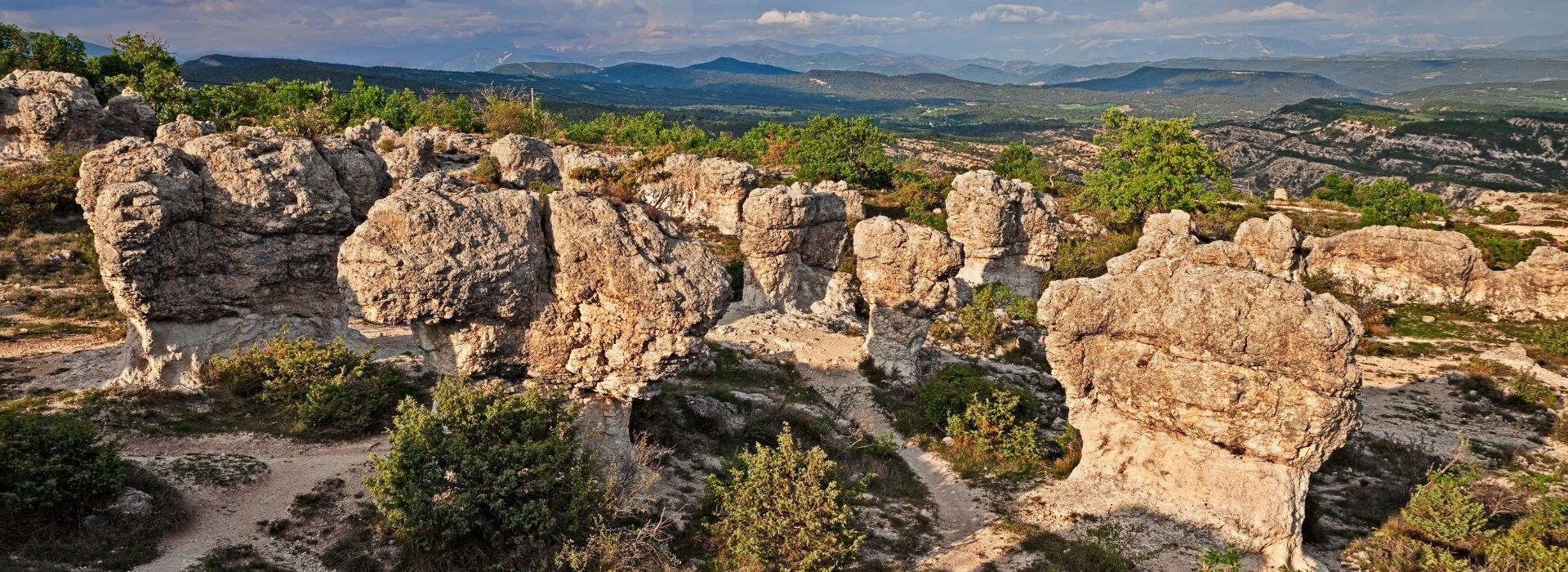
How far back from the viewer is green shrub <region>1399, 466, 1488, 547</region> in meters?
16.3

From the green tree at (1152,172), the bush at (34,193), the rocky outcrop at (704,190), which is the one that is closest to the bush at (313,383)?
the bush at (34,193)

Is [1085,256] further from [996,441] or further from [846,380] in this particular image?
[996,441]

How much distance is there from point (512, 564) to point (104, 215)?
14.1m

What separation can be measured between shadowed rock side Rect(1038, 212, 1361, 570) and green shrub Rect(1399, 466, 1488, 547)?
2.84m

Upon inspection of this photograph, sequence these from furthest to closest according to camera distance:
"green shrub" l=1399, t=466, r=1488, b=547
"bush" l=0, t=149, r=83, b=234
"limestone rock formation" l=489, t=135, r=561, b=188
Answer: "limestone rock formation" l=489, t=135, r=561, b=188, "bush" l=0, t=149, r=83, b=234, "green shrub" l=1399, t=466, r=1488, b=547

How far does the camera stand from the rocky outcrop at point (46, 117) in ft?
120

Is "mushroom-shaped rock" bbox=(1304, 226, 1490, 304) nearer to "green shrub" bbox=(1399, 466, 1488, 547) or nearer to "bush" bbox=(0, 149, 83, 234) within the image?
"green shrub" bbox=(1399, 466, 1488, 547)

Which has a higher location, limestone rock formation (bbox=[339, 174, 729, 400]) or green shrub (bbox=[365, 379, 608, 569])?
limestone rock formation (bbox=[339, 174, 729, 400])

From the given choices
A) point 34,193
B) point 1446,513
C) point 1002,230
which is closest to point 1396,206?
A: point 1002,230

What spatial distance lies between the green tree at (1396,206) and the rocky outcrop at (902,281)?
4182 cm

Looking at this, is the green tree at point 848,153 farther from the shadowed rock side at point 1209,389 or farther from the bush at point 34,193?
the bush at point 34,193

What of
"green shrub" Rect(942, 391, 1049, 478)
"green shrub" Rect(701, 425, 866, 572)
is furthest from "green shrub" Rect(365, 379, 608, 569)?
"green shrub" Rect(942, 391, 1049, 478)

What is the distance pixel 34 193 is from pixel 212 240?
64.0 feet

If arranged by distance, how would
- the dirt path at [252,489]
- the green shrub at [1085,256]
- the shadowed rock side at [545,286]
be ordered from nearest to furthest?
the dirt path at [252,489] < the shadowed rock side at [545,286] < the green shrub at [1085,256]
